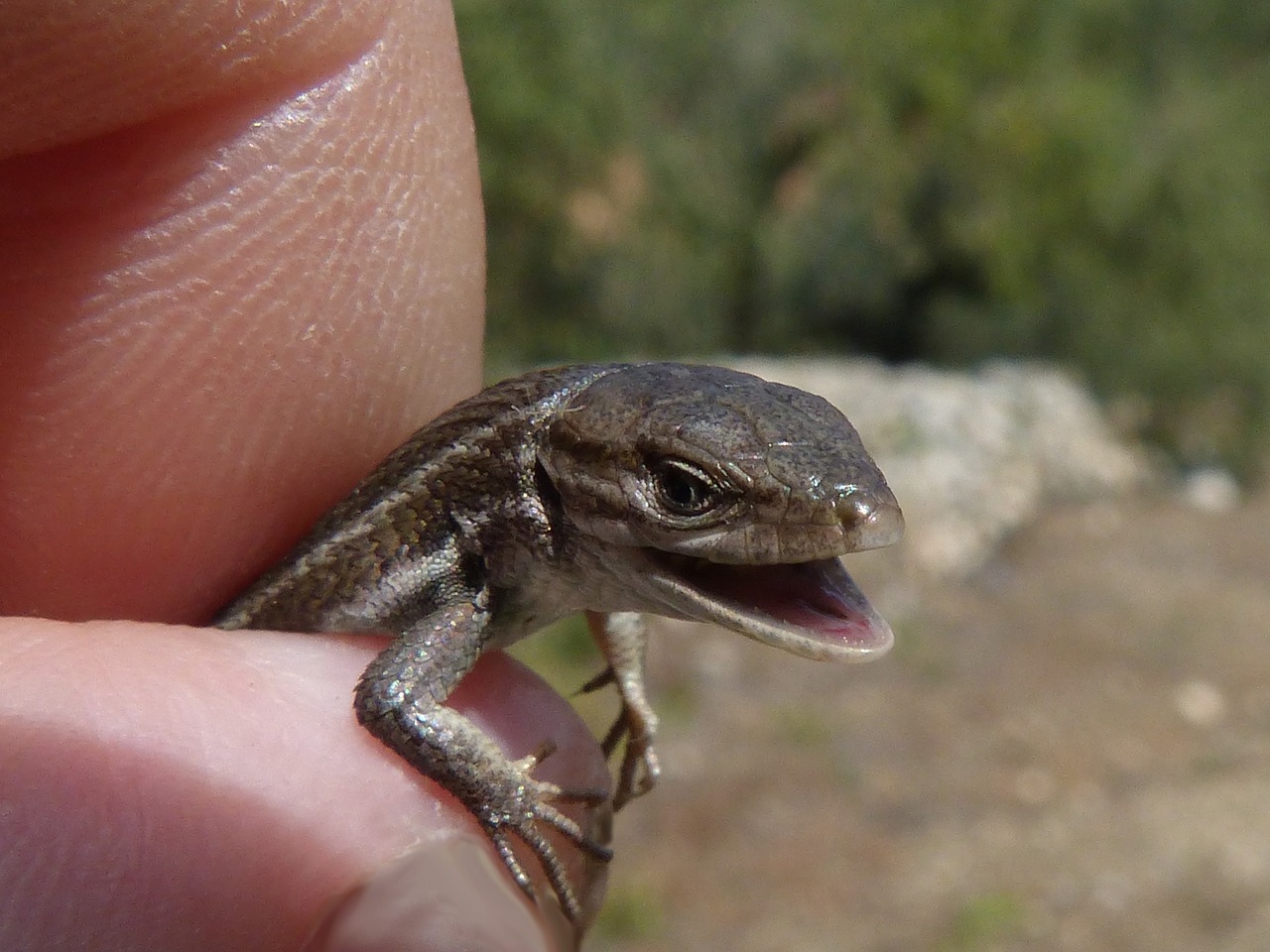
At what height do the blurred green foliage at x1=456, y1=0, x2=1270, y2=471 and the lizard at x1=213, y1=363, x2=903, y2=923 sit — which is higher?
the lizard at x1=213, y1=363, x2=903, y2=923

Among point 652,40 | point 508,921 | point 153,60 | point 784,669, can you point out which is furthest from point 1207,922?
point 652,40

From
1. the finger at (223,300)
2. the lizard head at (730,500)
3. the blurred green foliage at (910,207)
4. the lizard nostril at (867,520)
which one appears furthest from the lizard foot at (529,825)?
the blurred green foliage at (910,207)

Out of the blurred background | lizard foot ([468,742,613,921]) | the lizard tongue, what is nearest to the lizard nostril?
the lizard tongue

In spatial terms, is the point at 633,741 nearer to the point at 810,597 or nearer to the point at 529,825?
the point at 529,825

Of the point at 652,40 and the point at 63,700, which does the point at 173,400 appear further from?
the point at 652,40

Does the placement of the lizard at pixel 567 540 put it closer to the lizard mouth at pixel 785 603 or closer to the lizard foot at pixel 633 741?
the lizard mouth at pixel 785 603

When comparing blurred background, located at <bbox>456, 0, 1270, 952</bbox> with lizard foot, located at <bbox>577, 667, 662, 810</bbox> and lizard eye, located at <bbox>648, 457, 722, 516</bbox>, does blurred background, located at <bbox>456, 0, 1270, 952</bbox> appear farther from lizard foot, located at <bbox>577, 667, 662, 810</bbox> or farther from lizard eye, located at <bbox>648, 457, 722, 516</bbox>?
lizard eye, located at <bbox>648, 457, 722, 516</bbox>
